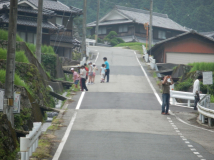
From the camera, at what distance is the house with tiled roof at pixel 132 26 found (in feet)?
233

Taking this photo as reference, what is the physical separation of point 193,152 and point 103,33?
66.9 meters

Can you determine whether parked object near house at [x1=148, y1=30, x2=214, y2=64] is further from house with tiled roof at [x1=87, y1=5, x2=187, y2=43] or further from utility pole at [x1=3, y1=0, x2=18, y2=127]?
utility pole at [x1=3, y1=0, x2=18, y2=127]

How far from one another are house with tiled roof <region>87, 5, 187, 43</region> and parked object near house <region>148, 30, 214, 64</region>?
25.0 m

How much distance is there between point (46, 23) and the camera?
41438mm

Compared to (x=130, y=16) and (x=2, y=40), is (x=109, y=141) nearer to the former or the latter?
(x=2, y=40)

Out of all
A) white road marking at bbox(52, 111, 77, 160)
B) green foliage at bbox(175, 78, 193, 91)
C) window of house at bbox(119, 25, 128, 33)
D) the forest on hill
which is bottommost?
white road marking at bbox(52, 111, 77, 160)

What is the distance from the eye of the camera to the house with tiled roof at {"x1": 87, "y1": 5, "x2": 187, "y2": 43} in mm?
71125

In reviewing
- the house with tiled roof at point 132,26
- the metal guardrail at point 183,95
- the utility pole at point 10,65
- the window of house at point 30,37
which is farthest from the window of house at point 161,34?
the utility pole at point 10,65

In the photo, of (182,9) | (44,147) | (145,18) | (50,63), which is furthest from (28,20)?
(182,9)

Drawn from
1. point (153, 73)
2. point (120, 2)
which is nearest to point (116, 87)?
point (153, 73)

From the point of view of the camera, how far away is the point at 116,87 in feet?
88.6

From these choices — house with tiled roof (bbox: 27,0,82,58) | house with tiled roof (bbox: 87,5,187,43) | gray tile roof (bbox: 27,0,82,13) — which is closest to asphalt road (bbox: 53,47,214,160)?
house with tiled roof (bbox: 27,0,82,58)

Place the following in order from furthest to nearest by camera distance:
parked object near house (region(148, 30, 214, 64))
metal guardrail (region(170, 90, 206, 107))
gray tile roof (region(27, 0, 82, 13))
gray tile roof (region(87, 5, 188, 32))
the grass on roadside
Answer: gray tile roof (region(87, 5, 188, 32)), gray tile roof (region(27, 0, 82, 13)), parked object near house (region(148, 30, 214, 64)), metal guardrail (region(170, 90, 206, 107)), the grass on roadside

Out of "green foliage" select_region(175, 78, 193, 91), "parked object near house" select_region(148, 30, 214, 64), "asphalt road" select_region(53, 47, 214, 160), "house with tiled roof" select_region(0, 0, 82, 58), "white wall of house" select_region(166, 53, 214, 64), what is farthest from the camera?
"white wall of house" select_region(166, 53, 214, 64)
